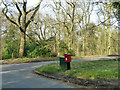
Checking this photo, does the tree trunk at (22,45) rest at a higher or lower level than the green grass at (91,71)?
higher

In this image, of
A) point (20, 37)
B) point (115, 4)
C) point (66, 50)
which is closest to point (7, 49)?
point (20, 37)

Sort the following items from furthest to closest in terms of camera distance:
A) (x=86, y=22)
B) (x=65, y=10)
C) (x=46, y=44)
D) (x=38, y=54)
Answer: (x=86, y=22) → (x=65, y=10) → (x=46, y=44) → (x=38, y=54)

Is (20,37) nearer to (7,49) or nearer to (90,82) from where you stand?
(7,49)

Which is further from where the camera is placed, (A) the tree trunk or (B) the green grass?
(A) the tree trunk

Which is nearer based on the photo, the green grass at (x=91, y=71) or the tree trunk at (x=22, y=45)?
the green grass at (x=91, y=71)

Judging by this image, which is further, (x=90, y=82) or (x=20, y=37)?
(x=20, y=37)

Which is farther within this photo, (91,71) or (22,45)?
(22,45)

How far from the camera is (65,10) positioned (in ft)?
98.8

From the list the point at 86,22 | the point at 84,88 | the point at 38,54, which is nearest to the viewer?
the point at 84,88

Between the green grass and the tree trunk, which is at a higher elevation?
the tree trunk

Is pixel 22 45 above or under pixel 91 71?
above

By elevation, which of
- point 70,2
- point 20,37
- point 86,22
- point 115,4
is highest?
point 70,2

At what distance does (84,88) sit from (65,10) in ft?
85.1

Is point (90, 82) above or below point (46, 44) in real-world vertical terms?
below
